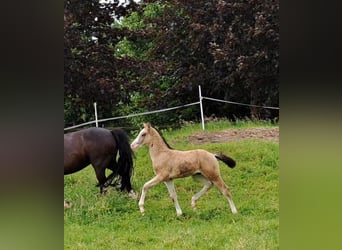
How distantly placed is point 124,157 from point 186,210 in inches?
14.5

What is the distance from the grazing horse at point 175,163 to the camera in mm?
2215

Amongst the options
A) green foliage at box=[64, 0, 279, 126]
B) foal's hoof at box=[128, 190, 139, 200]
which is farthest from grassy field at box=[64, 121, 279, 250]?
green foliage at box=[64, 0, 279, 126]

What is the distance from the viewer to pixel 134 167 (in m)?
2.22

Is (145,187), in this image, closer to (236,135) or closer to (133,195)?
(133,195)

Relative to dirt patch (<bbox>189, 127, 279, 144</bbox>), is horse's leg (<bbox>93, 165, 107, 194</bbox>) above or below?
below

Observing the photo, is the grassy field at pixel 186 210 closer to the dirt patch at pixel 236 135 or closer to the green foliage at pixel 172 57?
the dirt patch at pixel 236 135

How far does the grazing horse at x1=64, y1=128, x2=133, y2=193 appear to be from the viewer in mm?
2211

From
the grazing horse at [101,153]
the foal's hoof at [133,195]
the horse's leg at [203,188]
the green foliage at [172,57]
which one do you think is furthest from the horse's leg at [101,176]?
the horse's leg at [203,188]

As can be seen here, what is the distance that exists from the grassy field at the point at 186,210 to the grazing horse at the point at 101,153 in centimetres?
4

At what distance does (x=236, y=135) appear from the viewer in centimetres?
224

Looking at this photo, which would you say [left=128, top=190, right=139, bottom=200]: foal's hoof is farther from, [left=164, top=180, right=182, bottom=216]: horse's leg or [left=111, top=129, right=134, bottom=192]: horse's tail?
[left=164, top=180, right=182, bottom=216]: horse's leg

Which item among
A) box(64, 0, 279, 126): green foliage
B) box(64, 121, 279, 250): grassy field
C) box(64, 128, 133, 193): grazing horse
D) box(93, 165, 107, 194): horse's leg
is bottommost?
box(64, 121, 279, 250): grassy field

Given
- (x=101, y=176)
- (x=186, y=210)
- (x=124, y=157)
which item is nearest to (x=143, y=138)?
(x=124, y=157)
